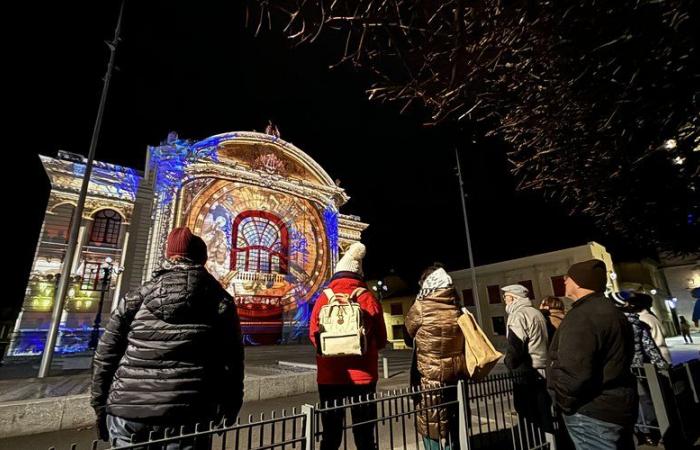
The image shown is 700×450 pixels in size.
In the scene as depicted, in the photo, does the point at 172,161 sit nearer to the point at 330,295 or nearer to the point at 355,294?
the point at 330,295

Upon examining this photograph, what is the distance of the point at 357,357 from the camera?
2916 mm

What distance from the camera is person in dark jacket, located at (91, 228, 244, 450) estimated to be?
187cm

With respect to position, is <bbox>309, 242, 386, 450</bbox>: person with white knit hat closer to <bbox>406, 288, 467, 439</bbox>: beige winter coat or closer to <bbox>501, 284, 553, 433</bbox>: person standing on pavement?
<bbox>406, 288, 467, 439</bbox>: beige winter coat

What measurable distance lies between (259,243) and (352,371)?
17.7 m

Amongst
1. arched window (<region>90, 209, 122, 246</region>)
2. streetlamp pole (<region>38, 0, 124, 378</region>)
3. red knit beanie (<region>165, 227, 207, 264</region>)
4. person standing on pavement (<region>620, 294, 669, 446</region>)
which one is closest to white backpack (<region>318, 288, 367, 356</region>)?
red knit beanie (<region>165, 227, 207, 264</region>)

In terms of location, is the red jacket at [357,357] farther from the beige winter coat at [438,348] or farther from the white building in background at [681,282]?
the white building in background at [681,282]

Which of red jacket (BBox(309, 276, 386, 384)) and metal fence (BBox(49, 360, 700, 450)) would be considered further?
red jacket (BBox(309, 276, 386, 384))

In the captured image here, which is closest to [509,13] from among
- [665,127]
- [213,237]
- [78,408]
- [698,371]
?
[665,127]

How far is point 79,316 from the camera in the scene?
49.1ft

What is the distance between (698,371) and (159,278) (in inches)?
306

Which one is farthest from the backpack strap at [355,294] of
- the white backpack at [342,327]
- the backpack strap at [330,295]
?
the backpack strap at [330,295]

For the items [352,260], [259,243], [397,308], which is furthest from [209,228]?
[397,308]

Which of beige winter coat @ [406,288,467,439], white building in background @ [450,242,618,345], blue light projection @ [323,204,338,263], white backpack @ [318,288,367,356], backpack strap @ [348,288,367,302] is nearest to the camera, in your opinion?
white backpack @ [318,288,367,356]

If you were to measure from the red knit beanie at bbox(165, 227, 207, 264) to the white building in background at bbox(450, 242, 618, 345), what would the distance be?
22449 millimetres
